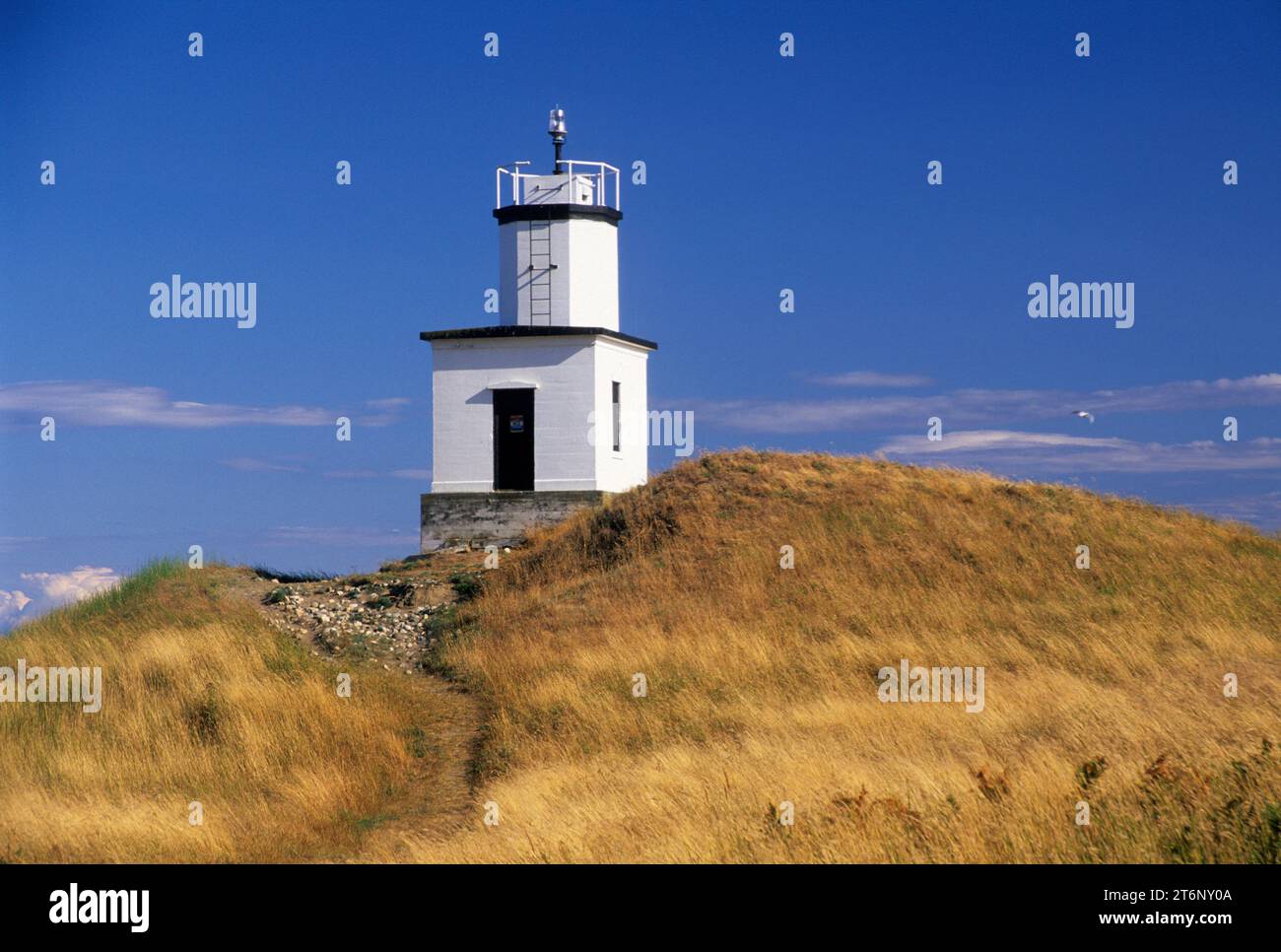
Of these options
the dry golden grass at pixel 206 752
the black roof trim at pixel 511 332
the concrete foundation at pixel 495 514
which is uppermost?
the black roof trim at pixel 511 332

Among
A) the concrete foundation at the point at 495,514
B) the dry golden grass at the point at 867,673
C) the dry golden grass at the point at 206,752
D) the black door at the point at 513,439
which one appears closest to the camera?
the dry golden grass at the point at 867,673

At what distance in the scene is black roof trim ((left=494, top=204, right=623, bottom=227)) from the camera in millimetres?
29625

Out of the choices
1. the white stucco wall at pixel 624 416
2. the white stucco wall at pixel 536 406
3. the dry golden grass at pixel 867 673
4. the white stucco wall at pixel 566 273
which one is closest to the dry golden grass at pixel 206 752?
the dry golden grass at pixel 867 673

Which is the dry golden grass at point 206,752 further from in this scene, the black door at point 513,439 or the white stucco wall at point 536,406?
the black door at point 513,439

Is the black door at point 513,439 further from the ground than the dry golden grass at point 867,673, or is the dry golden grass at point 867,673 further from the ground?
the black door at point 513,439

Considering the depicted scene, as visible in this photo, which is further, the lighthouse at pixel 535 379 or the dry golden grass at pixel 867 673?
the lighthouse at pixel 535 379

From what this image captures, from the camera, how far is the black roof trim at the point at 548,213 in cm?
2962

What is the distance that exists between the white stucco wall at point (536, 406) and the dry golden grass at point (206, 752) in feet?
28.3

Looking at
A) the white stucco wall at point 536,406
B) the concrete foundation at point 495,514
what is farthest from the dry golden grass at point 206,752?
the white stucco wall at point 536,406

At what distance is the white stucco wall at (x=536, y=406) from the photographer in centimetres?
2934

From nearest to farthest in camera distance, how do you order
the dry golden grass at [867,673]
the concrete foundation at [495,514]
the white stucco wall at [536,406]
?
1. the dry golden grass at [867,673]
2. the concrete foundation at [495,514]
3. the white stucco wall at [536,406]

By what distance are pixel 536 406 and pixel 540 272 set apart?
3.19m

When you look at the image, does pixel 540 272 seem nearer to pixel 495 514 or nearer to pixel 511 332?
pixel 511 332
